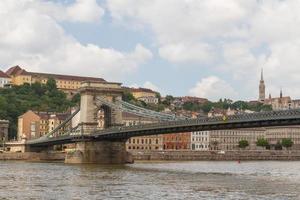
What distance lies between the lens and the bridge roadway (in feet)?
181

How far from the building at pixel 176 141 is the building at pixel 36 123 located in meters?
23.5

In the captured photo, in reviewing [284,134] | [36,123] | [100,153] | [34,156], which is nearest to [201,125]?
[100,153]

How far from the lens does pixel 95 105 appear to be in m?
89.9

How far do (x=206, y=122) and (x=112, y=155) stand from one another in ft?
73.1

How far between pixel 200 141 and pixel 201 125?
339 ft

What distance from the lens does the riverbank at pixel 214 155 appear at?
386 ft

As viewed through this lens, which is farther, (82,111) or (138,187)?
(82,111)

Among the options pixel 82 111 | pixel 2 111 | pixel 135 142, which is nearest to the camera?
pixel 82 111

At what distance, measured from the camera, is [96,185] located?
44.2m

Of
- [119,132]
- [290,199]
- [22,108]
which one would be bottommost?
[290,199]

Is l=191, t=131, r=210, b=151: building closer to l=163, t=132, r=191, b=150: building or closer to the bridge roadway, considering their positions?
l=163, t=132, r=191, b=150: building

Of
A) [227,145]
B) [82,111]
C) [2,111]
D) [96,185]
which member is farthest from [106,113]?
[227,145]

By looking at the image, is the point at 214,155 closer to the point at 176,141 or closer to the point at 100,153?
the point at 176,141

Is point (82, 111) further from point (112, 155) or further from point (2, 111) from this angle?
point (2, 111)
